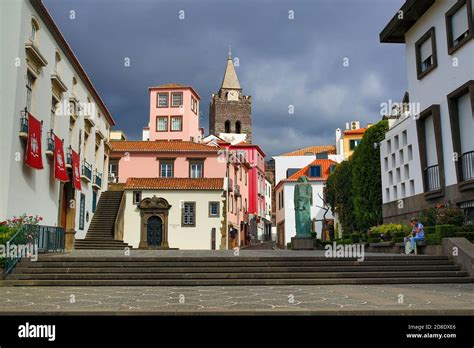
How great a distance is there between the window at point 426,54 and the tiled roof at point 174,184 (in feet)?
57.9

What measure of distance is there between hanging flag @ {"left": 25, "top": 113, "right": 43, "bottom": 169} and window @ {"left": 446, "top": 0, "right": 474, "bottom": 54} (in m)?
15.8

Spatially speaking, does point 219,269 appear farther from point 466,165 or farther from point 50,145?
point 50,145

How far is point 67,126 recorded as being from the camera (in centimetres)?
2491

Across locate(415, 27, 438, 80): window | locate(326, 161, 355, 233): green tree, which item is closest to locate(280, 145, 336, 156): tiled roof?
locate(326, 161, 355, 233): green tree

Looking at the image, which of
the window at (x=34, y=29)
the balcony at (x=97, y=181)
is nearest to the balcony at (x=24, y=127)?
the window at (x=34, y=29)

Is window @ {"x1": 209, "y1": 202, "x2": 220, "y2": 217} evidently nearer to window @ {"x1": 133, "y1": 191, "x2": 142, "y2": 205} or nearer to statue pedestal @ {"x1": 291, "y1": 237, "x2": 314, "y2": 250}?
window @ {"x1": 133, "y1": 191, "x2": 142, "y2": 205}

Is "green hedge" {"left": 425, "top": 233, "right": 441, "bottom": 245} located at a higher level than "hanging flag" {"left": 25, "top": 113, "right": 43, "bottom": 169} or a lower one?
lower

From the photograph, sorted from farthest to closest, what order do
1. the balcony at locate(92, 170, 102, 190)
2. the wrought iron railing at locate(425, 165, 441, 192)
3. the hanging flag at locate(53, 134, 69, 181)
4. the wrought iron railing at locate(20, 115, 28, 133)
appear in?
the balcony at locate(92, 170, 102, 190) < the hanging flag at locate(53, 134, 69, 181) < the wrought iron railing at locate(425, 165, 441, 192) < the wrought iron railing at locate(20, 115, 28, 133)

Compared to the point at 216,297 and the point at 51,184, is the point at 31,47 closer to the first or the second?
the point at 51,184

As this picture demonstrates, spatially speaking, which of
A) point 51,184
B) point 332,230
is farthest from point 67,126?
point 332,230

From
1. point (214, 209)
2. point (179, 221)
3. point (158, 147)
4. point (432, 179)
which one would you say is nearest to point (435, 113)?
point (432, 179)

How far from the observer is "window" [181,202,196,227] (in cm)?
3478
